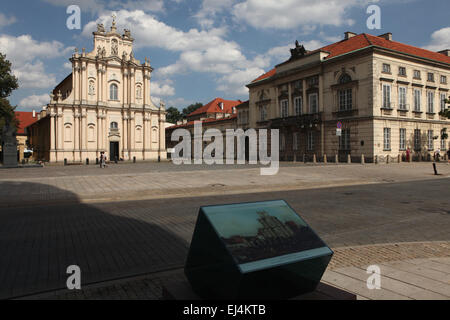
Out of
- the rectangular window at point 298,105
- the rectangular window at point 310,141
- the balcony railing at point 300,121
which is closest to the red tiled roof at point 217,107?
the balcony railing at point 300,121

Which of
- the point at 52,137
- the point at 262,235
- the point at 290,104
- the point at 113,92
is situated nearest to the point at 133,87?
the point at 113,92

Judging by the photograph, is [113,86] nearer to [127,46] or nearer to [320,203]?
[127,46]

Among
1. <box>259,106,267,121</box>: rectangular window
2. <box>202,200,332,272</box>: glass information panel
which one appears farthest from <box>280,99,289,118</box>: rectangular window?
<box>202,200,332,272</box>: glass information panel

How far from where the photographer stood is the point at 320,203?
1120 centimetres

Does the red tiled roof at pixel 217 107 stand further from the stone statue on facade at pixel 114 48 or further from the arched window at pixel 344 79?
the arched window at pixel 344 79

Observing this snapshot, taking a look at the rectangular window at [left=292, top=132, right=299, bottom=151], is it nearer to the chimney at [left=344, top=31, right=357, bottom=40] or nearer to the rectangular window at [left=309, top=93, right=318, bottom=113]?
the rectangular window at [left=309, top=93, right=318, bottom=113]

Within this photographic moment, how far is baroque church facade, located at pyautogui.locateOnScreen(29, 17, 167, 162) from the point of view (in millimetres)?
50469

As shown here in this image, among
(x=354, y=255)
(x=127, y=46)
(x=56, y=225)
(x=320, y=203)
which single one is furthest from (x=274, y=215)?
(x=127, y=46)

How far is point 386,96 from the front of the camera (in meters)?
36.4

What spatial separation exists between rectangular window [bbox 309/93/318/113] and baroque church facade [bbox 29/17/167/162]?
26.6 metres

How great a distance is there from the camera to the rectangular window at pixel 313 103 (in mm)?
42750

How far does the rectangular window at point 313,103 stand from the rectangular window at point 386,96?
28.4 ft

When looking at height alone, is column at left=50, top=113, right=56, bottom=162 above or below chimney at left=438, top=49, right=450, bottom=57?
below

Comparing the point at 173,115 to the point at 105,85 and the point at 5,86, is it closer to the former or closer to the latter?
the point at 105,85
